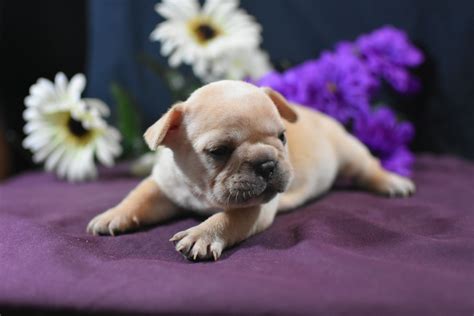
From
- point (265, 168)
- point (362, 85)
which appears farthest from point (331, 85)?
point (265, 168)

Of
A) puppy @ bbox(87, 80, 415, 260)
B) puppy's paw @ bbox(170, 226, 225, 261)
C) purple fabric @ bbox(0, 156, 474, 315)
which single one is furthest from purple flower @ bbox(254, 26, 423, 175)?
puppy's paw @ bbox(170, 226, 225, 261)

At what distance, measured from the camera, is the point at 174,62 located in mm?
2555

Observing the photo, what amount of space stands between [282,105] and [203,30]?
1096mm

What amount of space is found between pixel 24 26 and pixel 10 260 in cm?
242

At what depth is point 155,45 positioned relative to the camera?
3.28 m

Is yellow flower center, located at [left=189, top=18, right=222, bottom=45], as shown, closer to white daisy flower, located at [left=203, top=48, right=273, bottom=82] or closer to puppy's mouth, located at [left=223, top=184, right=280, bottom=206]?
white daisy flower, located at [left=203, top=48, right=273, bottom=82]

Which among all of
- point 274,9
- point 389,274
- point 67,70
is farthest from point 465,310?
point 67,70

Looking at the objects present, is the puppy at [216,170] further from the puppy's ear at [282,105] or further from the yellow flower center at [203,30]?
the yellow flower center at [203,30]

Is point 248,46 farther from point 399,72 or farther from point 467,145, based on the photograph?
point 467,145

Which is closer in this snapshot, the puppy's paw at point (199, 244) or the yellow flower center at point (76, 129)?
the puppy's paw at point (199, 244)

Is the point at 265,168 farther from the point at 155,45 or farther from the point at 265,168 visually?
the point at 155,45

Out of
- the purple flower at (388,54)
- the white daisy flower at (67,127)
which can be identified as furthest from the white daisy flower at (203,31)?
the purple flower at (388,54)

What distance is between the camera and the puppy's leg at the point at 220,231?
1399 mm

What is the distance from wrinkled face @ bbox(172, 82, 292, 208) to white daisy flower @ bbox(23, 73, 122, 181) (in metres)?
1.06
